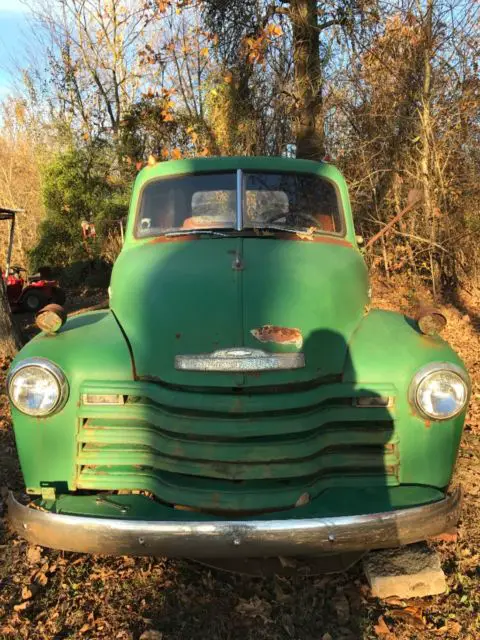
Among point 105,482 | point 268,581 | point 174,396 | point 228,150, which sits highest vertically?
point 228,150

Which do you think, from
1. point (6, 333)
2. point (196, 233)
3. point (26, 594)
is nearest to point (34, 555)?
point (26, 594)

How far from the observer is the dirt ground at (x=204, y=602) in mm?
2359

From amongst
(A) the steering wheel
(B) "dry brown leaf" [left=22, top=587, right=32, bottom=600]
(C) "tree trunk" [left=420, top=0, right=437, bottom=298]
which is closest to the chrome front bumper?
(B) "dry brown leaf" [left=22, top=587, right=32, bottom=600]

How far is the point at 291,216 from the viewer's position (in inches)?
148

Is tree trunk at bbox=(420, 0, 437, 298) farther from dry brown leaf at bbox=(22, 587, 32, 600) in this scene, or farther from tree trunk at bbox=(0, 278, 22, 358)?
dry brown leaf at bbox=(22, 587, 32, 600)

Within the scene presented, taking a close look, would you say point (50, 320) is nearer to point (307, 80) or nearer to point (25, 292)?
point (307, 80)

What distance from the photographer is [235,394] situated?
251 cm

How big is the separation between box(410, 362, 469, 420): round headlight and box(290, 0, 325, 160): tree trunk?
7.61 m

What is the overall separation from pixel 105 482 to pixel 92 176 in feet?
46.1

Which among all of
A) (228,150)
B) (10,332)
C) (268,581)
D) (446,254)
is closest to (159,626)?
(268,581)

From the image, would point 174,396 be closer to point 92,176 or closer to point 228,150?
point 228,150

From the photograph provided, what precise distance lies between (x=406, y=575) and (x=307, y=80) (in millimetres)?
9117

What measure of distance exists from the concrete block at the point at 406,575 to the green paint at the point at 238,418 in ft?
1.31

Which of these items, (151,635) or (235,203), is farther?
(235,203)
